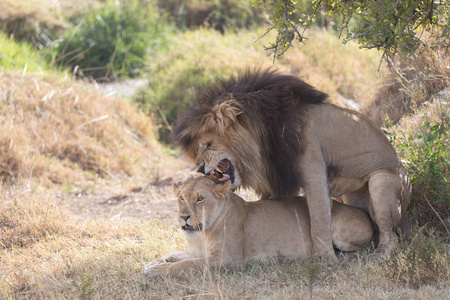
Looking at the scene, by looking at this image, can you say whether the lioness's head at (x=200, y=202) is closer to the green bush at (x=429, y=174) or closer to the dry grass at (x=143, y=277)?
the dry grass at (x=143, y=277)

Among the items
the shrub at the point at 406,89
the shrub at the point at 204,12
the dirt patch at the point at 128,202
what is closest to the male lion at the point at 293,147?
the dirt patch at the point at 128,202

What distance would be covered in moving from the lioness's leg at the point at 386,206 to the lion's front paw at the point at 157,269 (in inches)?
67.2

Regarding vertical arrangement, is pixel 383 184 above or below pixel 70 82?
above

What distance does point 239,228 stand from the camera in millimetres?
4613

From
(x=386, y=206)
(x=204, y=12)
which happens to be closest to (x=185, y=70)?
(x=204, y=12)

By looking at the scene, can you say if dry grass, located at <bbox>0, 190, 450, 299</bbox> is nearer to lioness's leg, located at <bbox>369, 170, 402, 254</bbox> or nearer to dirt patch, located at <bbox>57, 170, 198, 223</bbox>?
lioness's leg, located at <bbox>369, 170, 402, 254</bbox>

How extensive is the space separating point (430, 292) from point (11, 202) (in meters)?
4.13

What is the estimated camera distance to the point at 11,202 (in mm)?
5977

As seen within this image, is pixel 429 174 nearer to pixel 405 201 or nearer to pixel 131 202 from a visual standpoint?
pixel 405 201

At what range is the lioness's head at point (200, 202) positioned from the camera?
14.2ft

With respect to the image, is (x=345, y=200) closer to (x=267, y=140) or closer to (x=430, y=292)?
(x=267, y=140)

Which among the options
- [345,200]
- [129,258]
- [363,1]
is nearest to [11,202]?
[129,258]

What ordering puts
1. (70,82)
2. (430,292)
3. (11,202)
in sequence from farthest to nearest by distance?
(70,82) → (11,202) → (430,292)

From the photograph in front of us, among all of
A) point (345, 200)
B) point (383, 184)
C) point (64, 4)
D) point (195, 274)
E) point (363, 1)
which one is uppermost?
point (363, 1)
